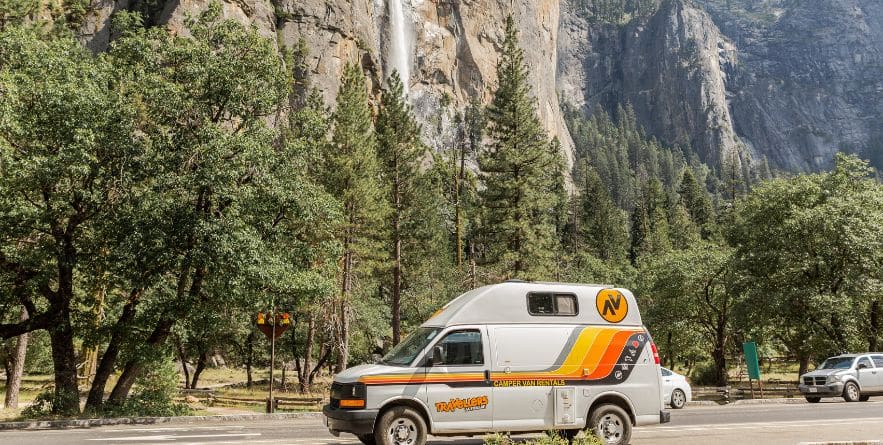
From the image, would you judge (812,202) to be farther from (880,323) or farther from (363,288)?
(363,288)

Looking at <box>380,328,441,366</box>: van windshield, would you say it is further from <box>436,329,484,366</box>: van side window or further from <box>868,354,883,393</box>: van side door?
<box>868,354,883,393</box>: van side door

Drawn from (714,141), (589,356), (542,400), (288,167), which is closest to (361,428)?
(542,400)

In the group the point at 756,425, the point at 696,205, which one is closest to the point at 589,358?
the point at 756,425

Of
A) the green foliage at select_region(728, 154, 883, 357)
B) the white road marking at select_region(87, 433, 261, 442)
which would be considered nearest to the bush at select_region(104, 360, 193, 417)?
the white road marking at select_region(87, 433, 261, 442)

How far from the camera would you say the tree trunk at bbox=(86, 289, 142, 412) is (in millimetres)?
17844

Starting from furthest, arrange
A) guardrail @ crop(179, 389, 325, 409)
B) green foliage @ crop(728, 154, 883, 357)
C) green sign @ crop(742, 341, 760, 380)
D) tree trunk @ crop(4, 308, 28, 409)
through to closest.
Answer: green foliage @ crop(728, 154, 883, 357) < guardrail @ crop(179, 389, 325, 409) < green sign @ crop(742, 341, 760, 380) < tree trunk @ crop(4, 308, 28, 409)

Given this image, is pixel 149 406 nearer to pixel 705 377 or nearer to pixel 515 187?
pixel 515 187

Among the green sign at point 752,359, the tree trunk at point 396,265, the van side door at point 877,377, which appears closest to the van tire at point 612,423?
the green sign at point 752,359

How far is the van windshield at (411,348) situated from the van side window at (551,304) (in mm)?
1811

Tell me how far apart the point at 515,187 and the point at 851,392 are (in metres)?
18.0

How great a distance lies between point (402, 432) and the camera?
970 centimetres

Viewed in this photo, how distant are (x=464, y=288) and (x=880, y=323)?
2084 centimetres

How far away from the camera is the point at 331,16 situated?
72.8 metres

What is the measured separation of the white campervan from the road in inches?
51.3
